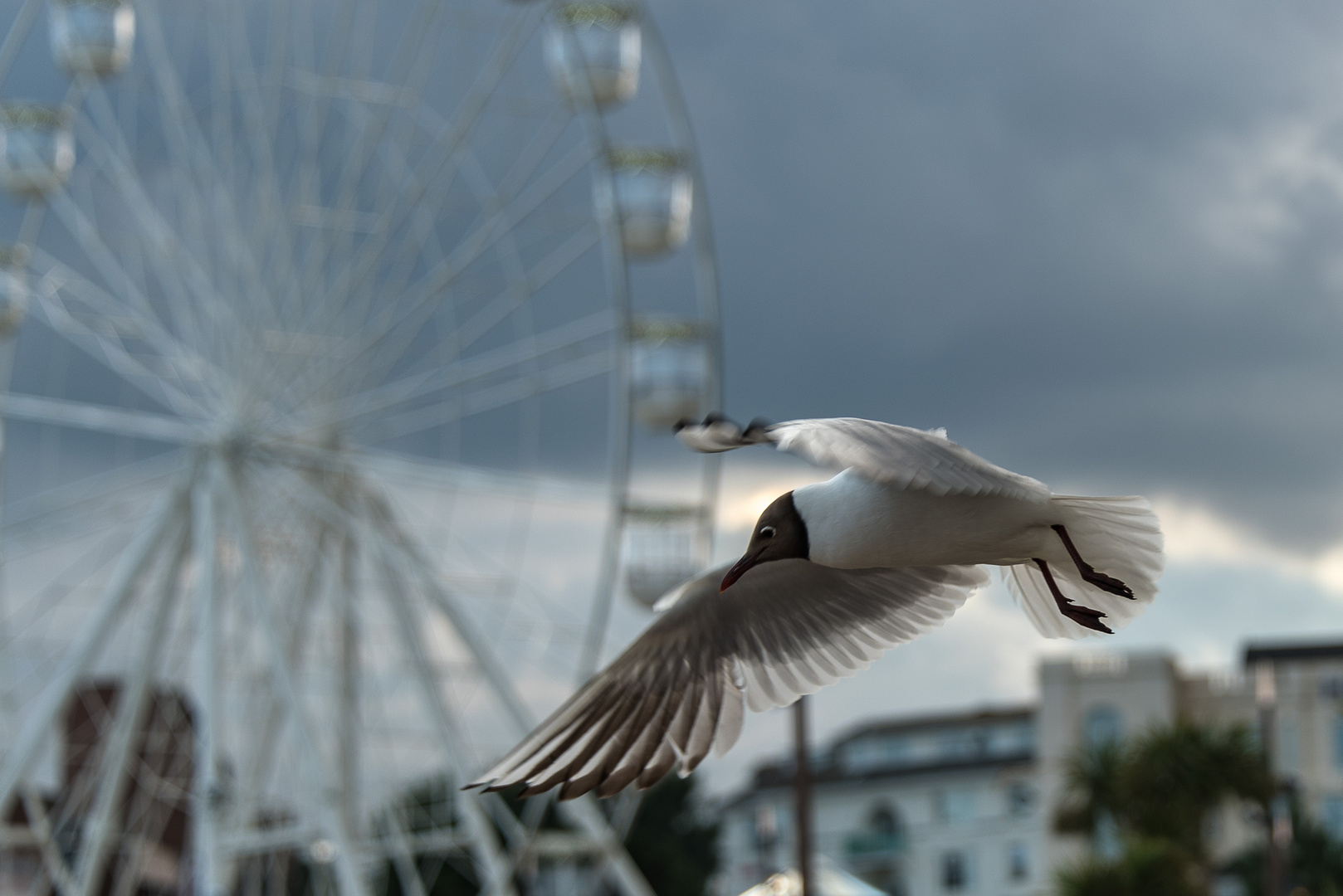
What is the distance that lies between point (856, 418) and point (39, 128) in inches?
661

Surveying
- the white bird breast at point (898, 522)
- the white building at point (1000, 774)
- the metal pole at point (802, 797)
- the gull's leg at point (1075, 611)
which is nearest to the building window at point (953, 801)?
the white building at point (1000, 774)

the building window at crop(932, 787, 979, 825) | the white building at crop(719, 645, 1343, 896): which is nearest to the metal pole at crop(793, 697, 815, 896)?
the white building at crop(719, 645, 1343, 896)

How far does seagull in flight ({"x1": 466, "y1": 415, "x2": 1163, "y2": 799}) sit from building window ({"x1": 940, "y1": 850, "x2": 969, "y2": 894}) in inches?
2148

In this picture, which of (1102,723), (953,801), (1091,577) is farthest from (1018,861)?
(1091,577)

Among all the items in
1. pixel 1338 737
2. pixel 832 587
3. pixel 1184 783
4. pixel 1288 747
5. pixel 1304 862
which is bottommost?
pixel 832 587

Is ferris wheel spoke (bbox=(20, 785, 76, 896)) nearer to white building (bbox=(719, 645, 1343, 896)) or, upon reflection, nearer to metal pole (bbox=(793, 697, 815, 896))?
metal pole (bbox=(793, 697, 815, 896))

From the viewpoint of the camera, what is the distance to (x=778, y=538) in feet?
17.1

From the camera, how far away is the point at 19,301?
765 inches

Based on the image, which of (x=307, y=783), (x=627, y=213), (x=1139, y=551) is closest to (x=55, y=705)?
(x=307, y=783)

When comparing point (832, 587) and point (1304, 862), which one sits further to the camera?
point (1304, 862)

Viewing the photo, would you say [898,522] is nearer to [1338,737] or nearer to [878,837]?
[1338,737]

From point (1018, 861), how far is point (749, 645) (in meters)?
55.1

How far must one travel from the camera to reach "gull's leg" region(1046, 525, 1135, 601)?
18.0 ft

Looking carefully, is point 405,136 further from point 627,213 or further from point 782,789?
point 782,789
